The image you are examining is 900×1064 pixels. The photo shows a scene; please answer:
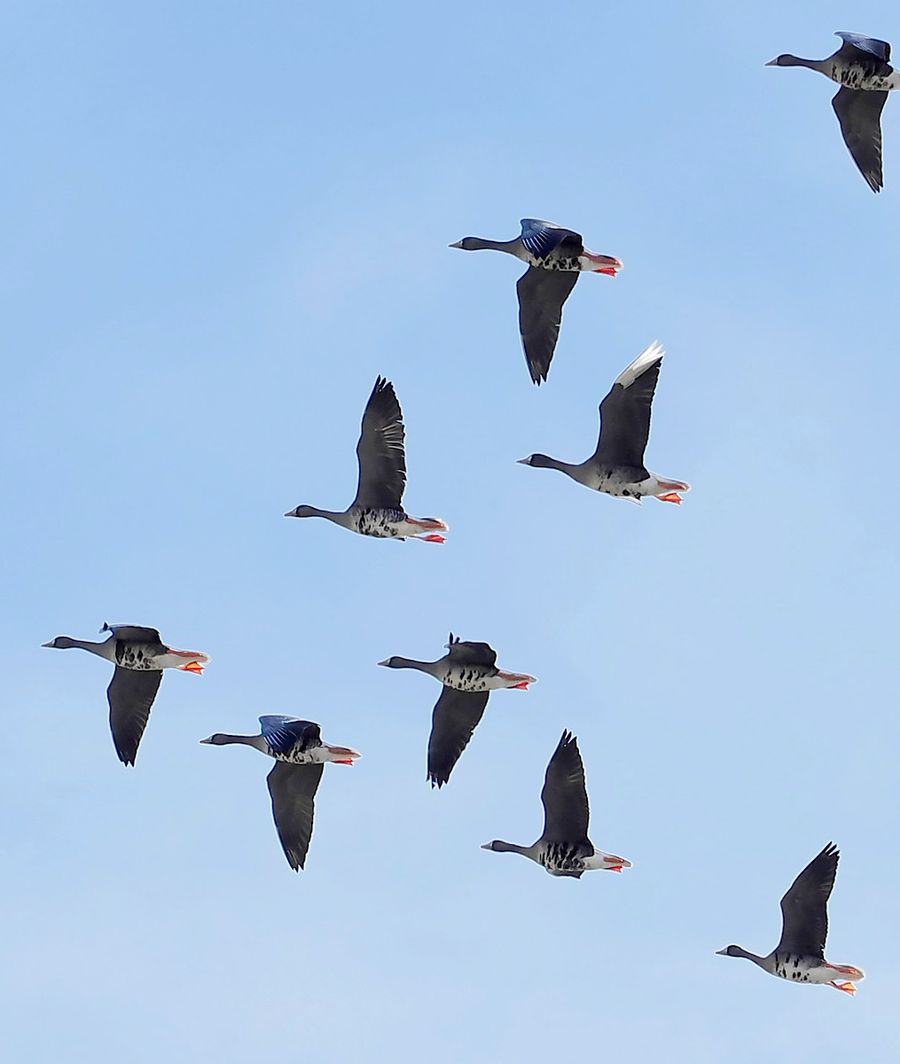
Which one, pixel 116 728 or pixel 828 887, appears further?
pixel 116 728

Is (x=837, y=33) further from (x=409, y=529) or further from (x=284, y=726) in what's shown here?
(x=284, y=726)

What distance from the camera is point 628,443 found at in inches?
2077

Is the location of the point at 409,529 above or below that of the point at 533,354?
below

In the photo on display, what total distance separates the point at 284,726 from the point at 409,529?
4446 mm

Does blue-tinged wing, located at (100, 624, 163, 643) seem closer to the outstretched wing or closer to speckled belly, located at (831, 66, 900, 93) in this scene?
the outstretched wing

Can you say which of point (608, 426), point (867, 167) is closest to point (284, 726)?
point (608, 426)

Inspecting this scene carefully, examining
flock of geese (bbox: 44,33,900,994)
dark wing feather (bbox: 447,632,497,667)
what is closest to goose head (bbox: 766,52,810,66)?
flock of geese (bbox: 44,33,900,994)

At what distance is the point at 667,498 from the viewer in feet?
175

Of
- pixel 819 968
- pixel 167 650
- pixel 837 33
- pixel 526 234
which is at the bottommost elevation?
pixel 819 968

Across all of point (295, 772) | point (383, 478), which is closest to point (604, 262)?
point (383, 478)

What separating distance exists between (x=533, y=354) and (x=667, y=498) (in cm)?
387

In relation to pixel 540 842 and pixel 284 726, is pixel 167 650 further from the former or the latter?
pixel 540 842

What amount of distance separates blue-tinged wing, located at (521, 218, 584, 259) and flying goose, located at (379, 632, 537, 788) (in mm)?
7688

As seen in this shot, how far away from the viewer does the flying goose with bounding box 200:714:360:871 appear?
53250 mm
